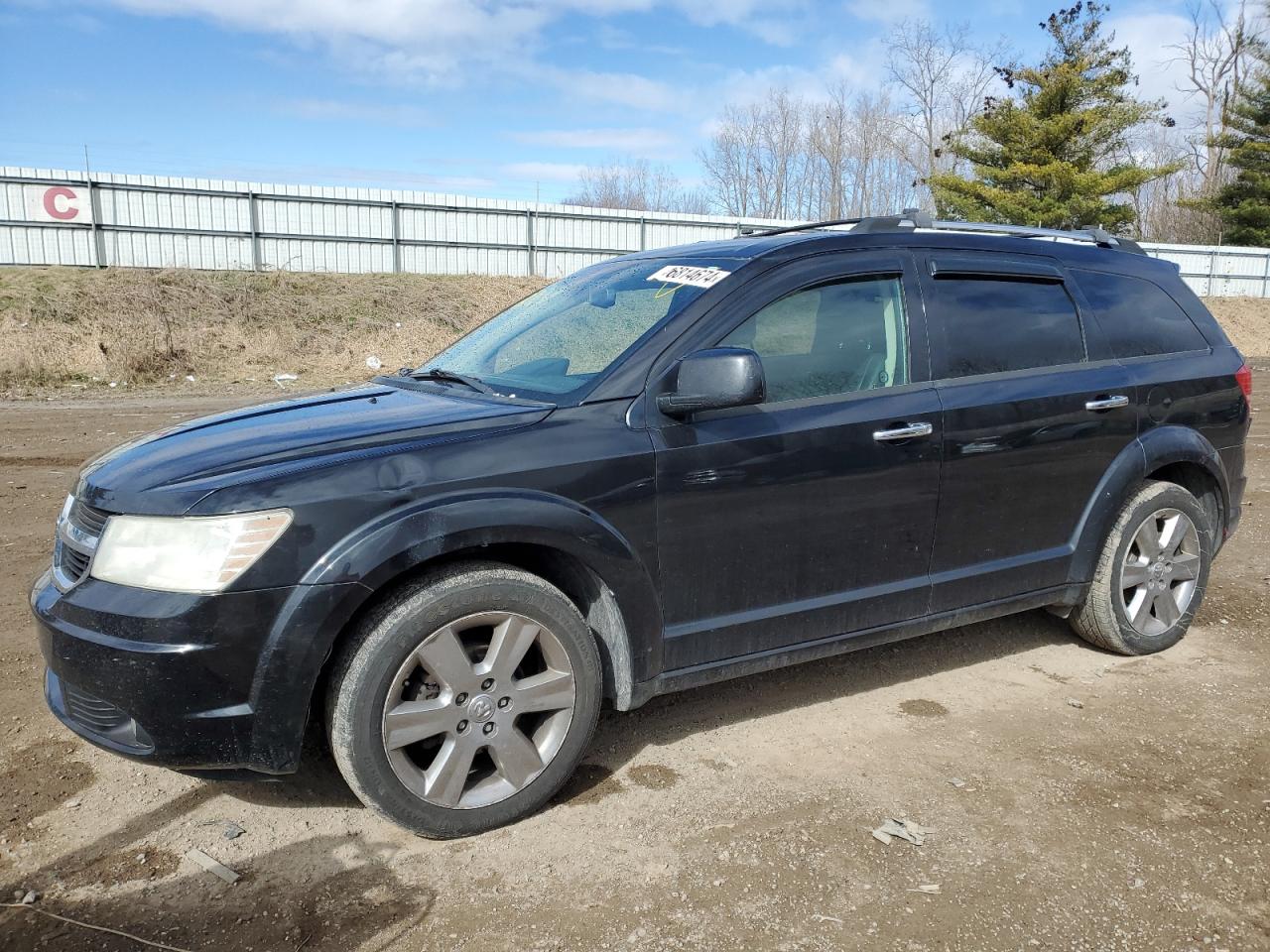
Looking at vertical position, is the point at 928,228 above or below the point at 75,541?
above

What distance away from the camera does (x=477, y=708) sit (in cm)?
299

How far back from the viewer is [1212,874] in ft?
9.39

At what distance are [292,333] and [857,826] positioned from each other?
20.4 metres

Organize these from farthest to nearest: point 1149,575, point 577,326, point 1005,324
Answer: point 1149,575 < point 1005,324 < point 577,326

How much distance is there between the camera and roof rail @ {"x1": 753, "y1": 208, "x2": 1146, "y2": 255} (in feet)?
13.0

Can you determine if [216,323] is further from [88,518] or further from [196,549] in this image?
[196,549]

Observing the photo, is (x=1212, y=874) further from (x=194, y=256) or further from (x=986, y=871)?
(x=194, y=256)

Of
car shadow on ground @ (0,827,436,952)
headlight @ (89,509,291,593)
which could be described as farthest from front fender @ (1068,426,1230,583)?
headlight @ (89,509,291,593)

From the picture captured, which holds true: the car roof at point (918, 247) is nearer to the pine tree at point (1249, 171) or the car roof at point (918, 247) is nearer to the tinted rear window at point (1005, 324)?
the tinted rear window at point (1005, 324)

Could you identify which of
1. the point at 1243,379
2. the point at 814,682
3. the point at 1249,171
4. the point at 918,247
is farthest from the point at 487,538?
the point at 1249,171

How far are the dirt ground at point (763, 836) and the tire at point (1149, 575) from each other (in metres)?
0.26

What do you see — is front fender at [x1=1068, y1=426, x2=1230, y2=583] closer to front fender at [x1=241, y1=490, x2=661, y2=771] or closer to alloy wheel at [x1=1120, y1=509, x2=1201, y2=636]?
alloy wheel at [x1=1120, y1=509, x2=1201, y2=636]

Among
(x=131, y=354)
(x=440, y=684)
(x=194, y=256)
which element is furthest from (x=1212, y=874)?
(x=194, y=256)

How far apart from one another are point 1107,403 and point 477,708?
295 cm
